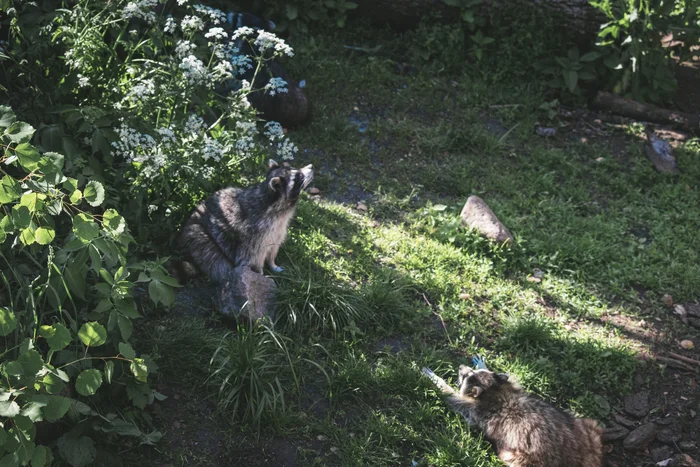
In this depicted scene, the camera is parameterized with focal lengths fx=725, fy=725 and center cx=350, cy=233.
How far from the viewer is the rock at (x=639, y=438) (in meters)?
4.75

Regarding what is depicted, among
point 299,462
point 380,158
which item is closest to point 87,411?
point 299,462

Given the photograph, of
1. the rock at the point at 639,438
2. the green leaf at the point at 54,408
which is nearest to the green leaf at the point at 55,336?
the green leaf at the point at 54,408

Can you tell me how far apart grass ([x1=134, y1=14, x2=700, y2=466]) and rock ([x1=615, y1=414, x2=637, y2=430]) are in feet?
0.27

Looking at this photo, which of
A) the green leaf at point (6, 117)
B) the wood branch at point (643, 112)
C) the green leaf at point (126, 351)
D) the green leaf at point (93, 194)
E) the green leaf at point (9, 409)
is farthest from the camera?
the wood branch at point (643, 112)

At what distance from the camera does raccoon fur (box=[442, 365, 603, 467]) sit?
14.4ft

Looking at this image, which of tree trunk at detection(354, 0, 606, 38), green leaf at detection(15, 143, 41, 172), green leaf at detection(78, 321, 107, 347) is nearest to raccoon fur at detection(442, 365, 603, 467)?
green leaf at detection(78, 321, 107, 347)

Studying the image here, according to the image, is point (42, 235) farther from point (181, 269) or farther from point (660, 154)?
point (660, 154)

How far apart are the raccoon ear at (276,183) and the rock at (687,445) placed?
129 inches

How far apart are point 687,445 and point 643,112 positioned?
4.51 meters

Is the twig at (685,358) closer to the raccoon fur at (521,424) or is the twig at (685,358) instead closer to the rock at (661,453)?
the rock at (661,453)

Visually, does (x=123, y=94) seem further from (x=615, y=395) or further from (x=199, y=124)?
(x=615, y=395)

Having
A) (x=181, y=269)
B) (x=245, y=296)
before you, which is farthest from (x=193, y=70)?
(x=245, y=296)

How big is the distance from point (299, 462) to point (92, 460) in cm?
118

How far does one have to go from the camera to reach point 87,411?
3.64 meters
